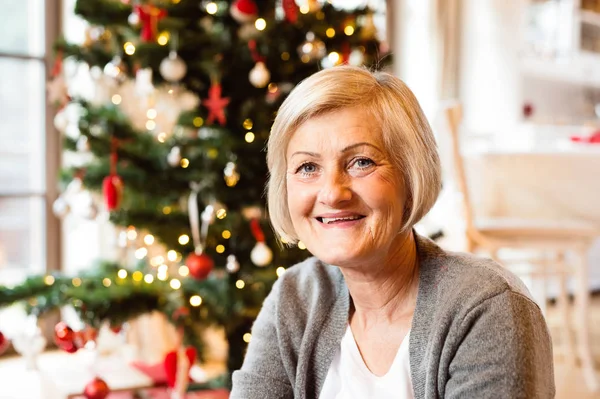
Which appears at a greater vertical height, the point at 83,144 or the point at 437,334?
the point at 83,144

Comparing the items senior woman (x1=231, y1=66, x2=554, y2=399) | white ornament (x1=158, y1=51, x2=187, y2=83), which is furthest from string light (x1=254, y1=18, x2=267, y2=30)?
senior woman (x1=231, y1=66, x2=554, y2=399)

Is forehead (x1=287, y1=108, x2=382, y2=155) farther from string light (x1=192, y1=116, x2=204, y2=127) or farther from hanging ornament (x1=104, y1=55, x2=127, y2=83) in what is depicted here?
hanging ornament (x1=104, y1=55, x2=127, y2=83)

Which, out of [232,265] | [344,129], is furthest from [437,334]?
[232,265]

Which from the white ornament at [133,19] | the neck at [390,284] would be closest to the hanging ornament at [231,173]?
the white ornament at [133,19]

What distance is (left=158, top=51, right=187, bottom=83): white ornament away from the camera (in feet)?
6.37

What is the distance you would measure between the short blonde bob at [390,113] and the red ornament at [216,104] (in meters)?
0.94

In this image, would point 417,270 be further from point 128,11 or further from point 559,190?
point 559,190

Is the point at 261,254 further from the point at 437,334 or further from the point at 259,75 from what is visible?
the point at 437,334

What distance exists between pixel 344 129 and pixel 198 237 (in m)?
1.14

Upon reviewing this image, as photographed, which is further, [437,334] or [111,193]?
[111,193]

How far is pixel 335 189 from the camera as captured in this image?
1011mm

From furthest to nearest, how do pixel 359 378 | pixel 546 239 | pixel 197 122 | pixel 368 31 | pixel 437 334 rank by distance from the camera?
1. pixel 546 239
2. pixel 368 31
3. pixel 197 122
4. pixel 359 378
5. pixel 437 334

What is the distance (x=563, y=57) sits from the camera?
15.1 ft

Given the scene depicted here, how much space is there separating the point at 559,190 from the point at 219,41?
1.48 m
